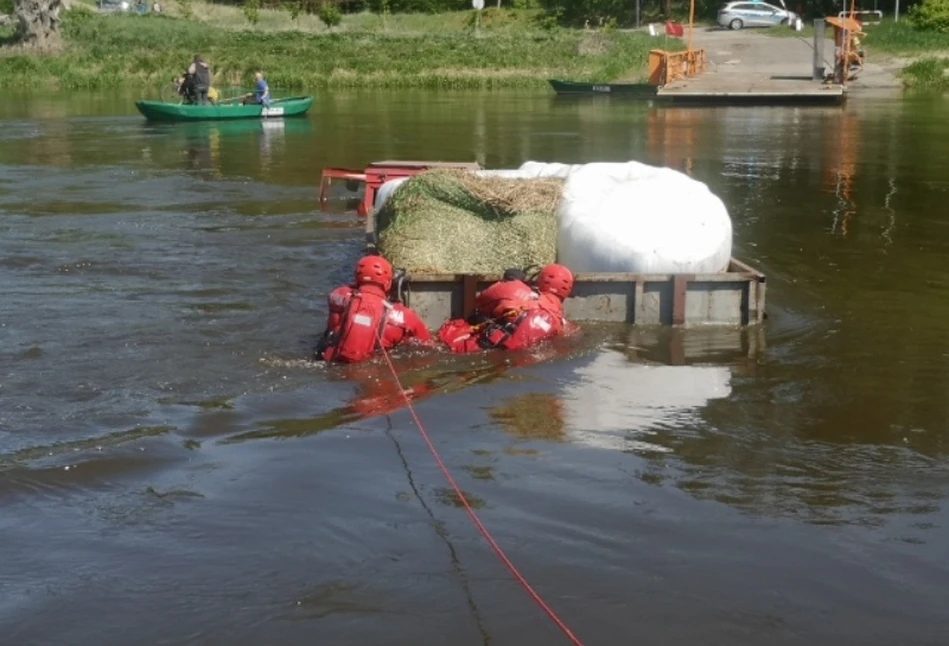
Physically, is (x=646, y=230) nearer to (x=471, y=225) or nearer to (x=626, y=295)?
(x=626, y=295)

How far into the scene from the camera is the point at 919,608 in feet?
21.0

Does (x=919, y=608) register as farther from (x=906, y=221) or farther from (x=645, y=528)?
(x=906, y=221)

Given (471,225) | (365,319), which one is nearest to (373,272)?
(365,319)

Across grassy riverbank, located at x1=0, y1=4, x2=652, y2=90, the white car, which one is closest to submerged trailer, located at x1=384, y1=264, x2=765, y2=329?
grassy riverbank, located at x1=0, y1=4, x2=652, y2=90

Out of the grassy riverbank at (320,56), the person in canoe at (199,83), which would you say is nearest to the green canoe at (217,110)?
the person in canoe at (199,83)

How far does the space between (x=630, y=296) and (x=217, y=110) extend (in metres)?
25.9

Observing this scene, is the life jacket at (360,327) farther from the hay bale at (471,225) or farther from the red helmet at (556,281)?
the hay bale at (471,225)

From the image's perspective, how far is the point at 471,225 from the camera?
12375 millimetres

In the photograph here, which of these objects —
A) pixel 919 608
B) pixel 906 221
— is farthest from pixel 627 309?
pixel 906 221

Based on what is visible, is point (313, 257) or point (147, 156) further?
point (147, 156)

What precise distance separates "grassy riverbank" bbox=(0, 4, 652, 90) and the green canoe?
53.8ft

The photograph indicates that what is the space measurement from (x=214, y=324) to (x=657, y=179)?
13.7ft

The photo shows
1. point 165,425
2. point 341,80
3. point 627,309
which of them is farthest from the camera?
point 341,80

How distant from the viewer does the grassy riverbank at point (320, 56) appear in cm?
5250
